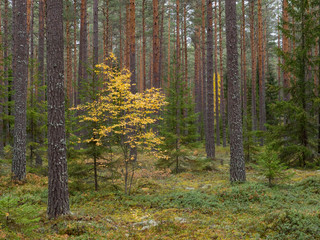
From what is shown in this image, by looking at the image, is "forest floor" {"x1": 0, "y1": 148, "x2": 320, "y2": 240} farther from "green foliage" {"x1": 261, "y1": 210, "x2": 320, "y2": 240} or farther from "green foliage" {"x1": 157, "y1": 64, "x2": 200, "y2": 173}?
"green foliage" {"x1": 157, "y1": 64, "x2": 200, "y2": 173}

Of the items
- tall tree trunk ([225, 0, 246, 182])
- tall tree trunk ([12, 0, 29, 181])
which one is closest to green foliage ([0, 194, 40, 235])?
tall tree trunk ([12, 0, 29, 181])

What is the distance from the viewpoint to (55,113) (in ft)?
21.3

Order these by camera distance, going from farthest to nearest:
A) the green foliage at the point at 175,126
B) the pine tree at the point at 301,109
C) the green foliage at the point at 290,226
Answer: the green foliage at the point at 175,126 < the pine tree at the point at 301,109 < the green foliage at the point at 290,226

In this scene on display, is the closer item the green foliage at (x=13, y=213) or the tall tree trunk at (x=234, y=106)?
the green foliage at (x=13, y=213)

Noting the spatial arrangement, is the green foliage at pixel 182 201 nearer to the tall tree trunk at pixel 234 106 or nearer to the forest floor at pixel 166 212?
the forest floor at pixel 166 212

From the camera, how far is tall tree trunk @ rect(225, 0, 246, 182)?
10086 mm

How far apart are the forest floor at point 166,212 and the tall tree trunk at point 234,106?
33.4 inches

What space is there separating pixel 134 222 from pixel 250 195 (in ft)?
13.1

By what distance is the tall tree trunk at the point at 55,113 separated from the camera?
21.3 feet

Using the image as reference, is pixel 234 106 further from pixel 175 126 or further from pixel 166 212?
pixel 175 126

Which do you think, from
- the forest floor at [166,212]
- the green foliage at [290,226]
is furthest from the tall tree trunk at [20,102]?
the green foliage at [290,226]

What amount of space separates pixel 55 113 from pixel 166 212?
173 inches

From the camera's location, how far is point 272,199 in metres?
8.06

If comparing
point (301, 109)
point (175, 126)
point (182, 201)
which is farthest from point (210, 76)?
point (182, 201)
